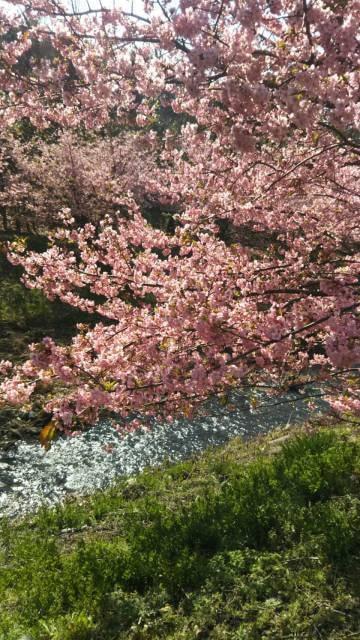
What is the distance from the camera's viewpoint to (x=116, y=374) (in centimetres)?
452

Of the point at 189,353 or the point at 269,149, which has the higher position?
the point at 269,149

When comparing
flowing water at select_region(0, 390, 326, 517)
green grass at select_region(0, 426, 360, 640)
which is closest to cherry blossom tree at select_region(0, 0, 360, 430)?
green grass at select_region(0, 426, 360, 640)

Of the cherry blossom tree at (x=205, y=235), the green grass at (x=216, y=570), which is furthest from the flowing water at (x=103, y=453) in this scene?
the cherry blossom tree at (x=205, y=235)

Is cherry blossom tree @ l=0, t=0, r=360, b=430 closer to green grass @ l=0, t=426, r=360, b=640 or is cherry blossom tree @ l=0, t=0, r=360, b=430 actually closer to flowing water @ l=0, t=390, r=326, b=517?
green grass @ l=0, t=426, r=360, b=640

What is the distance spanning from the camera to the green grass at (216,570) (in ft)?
12.3

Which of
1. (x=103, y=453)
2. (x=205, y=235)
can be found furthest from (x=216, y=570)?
(x=103, y=453)

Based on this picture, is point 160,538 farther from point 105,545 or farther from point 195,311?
point 195,311

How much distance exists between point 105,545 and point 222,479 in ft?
9.83

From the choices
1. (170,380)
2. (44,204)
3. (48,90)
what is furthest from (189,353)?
(44,204)

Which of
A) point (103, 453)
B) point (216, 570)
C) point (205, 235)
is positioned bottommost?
point (103, 453)

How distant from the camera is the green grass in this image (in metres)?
3.76

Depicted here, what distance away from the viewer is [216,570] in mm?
4250

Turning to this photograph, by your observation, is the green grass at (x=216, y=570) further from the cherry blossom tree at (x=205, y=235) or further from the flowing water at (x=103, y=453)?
the flowing water at (x=103, y=453)

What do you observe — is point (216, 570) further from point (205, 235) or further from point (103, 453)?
point (103, 453)
